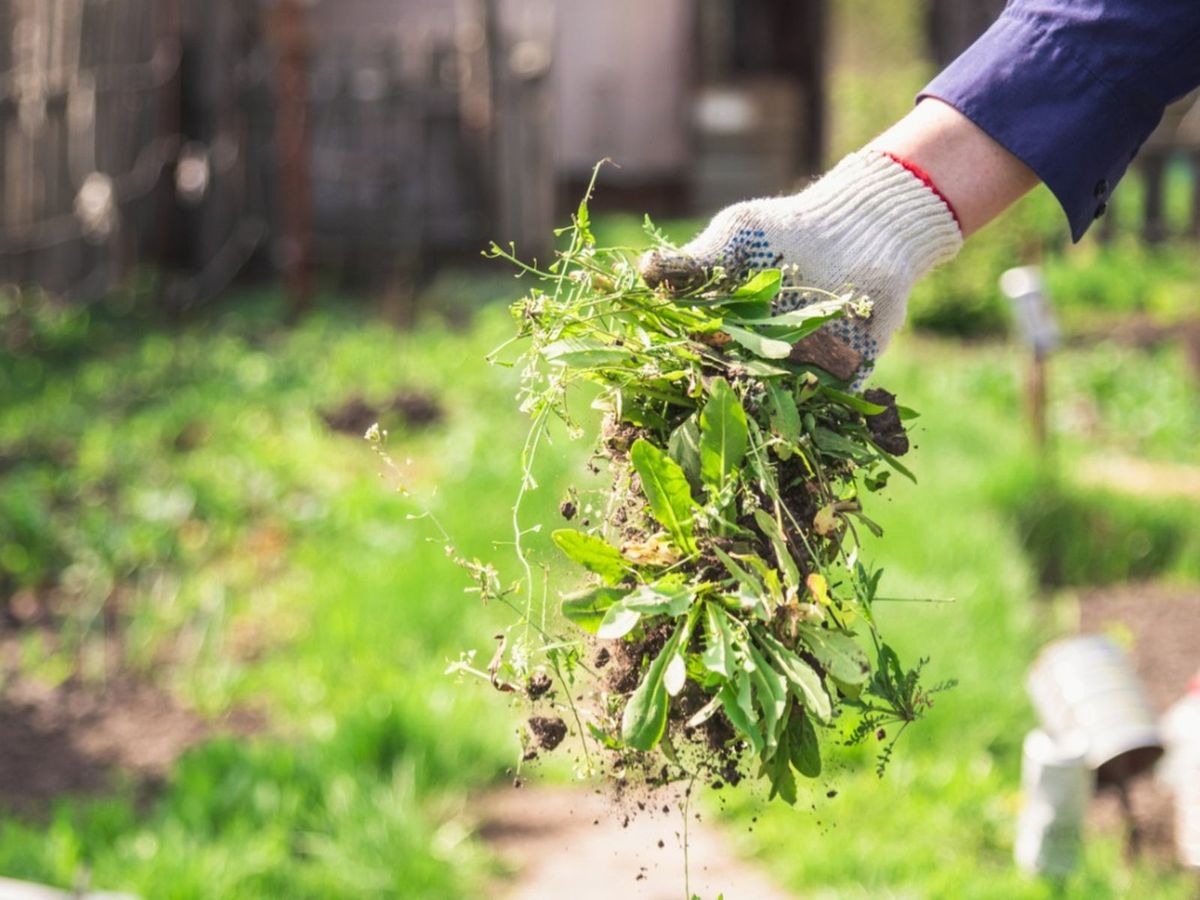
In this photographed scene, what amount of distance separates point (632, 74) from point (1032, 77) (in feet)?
40.3

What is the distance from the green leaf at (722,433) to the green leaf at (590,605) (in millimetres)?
170

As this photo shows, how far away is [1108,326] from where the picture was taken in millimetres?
9125

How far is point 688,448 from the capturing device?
1740 mm

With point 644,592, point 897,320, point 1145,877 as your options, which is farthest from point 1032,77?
point 1145,877

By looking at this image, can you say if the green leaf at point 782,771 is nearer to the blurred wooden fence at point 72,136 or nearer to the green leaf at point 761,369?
the green leaf at point 761,369

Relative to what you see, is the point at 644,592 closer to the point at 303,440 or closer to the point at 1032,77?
the point at 1032,77

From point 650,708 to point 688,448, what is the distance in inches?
11.8

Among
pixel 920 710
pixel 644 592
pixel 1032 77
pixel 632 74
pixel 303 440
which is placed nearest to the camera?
pixel 644 592

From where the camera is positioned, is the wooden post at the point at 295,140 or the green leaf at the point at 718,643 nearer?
the green leaf at the point at 718,643

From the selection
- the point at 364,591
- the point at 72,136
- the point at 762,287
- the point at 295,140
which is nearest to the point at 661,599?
Result: the point at 762,287

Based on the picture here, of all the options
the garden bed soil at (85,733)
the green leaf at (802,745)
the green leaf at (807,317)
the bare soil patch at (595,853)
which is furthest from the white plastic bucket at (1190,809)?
the garden bed soil at (85,733)

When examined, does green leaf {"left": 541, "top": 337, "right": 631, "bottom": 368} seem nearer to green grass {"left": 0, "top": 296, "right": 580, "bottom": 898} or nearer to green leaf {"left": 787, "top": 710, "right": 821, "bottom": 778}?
green leaf {"left": 787, "top": 710, "right": 821, "bottom": 778}

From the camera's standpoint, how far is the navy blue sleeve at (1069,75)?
1988 millimetres

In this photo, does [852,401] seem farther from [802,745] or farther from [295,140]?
[295,140]
